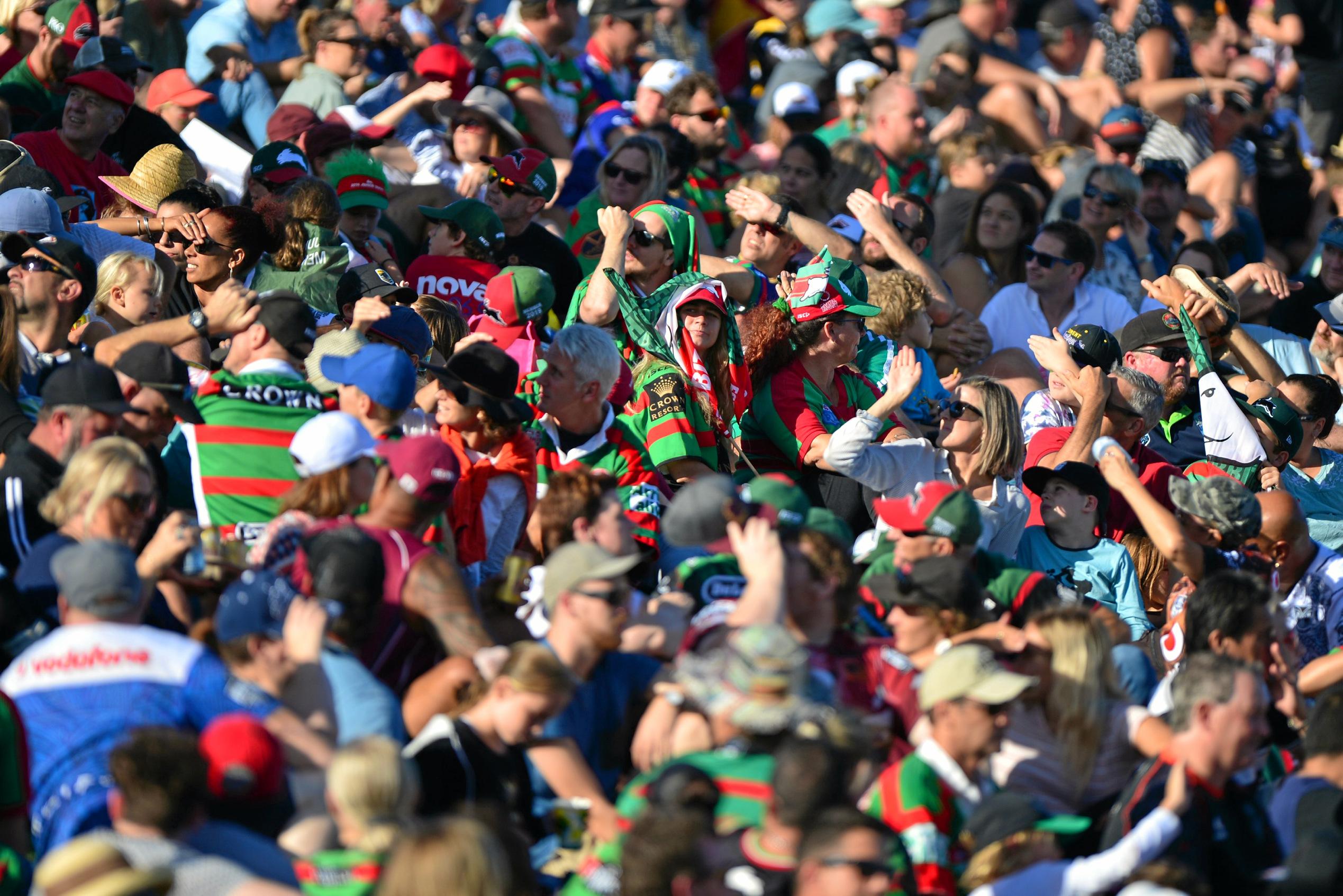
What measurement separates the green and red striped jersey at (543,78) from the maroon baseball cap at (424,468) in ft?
16.3

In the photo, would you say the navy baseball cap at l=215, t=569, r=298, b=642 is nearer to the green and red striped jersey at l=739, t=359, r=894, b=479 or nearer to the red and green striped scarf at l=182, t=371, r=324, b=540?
the red and green striped scarf at l=182, t=371, r=324, b=540

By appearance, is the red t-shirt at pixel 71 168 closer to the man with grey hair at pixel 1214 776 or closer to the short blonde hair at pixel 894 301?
the short blonde hair at pixel 894 301

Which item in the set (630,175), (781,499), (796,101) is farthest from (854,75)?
(781,499)

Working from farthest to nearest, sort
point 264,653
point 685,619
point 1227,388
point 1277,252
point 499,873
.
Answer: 1. point 1277,252
2. point 1227,388
3. point 685,619
4. point 264,653
5. point 499,873

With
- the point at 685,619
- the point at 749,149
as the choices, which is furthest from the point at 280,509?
the point at 749,149

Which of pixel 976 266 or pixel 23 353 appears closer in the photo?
pixel 23 353

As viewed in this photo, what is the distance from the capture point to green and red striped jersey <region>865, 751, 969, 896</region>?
13.8ft

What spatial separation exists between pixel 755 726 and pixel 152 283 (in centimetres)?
302

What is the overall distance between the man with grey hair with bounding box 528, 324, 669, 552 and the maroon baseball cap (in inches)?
32.9

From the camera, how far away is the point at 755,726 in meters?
4.20

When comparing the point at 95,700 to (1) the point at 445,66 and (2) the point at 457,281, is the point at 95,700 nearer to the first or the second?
(2) the point at 457,281

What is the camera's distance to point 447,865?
3.44m

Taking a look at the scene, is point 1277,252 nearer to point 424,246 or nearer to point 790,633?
point 424,246

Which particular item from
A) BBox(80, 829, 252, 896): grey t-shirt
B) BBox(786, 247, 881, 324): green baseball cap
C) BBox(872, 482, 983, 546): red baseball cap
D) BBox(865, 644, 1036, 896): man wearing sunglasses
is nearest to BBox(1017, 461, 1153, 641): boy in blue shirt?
BBox(786, 247, 881, 324): green baseball cap
